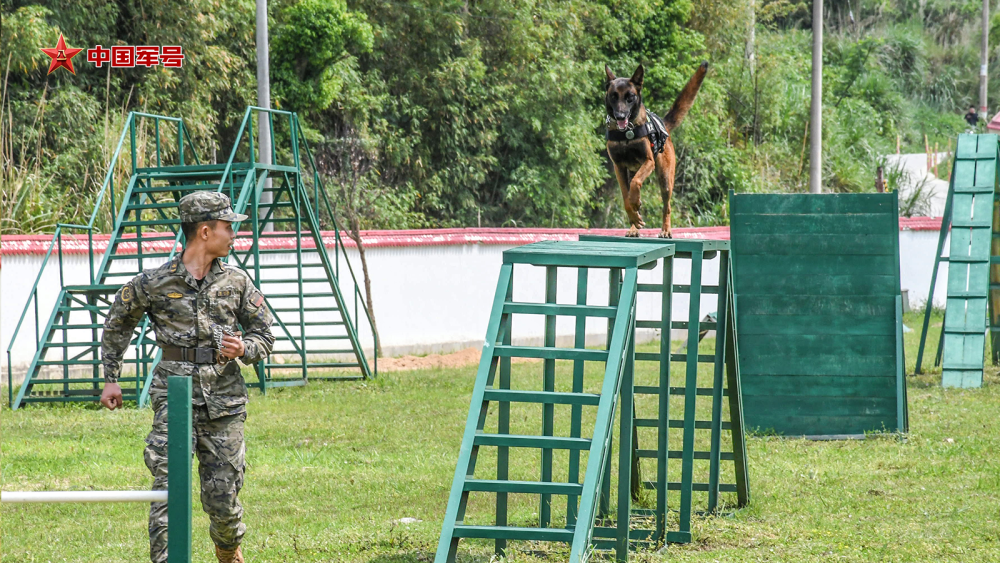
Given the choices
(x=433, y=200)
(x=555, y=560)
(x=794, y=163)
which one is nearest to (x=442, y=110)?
(x=433, y=200)

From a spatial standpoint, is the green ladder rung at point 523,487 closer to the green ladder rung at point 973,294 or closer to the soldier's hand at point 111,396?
the soldier's hand at point 111,396

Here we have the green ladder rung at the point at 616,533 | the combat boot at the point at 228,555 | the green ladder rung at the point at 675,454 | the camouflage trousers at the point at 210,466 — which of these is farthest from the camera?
the green ladder rung at the point at 675,454

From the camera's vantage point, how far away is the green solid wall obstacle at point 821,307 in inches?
357

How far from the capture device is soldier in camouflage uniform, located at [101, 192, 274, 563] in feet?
16.1

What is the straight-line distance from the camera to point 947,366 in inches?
470

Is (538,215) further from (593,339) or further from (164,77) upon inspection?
(164,77)

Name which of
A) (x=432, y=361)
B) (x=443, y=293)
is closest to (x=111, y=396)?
(x=432, y=361)

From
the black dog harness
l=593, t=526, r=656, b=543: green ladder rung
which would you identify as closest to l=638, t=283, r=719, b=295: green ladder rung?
the black dog harness

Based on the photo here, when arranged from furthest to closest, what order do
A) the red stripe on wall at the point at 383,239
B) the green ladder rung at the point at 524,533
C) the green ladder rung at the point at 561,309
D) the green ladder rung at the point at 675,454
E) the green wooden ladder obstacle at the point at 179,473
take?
the red stripe on wall at the point at 383,239, the green ladder rung at the point at 675,454, the green ladder rung at the point at 524,533, the green ladder rung at the point at 561,309, the green wooden ladder obstacle at the point at 179,473

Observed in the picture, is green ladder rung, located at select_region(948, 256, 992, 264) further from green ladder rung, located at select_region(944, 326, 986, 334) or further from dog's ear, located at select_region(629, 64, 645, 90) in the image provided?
dog's ear, located at select_region(629, 64, 645, 90)

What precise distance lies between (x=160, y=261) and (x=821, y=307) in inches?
343

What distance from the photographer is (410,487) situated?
294 inches

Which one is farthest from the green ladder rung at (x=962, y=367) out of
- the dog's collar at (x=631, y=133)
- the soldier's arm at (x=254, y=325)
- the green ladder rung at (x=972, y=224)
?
the soldier's arm at (x=254, y=325)

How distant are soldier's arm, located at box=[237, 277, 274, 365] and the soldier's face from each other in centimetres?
21
